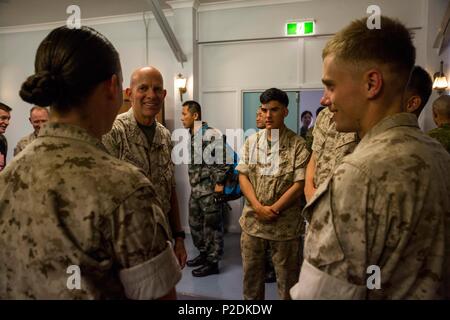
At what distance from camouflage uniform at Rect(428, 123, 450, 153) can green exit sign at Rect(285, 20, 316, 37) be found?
8.20 ft

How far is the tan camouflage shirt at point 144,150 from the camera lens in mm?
1755

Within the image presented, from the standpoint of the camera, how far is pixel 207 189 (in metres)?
3.65

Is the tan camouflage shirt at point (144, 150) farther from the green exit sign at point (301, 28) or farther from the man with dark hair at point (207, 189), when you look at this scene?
the green exit sign at point (301, 28)

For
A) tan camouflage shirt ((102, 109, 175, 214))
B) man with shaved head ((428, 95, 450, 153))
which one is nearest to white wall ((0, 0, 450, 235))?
man with shaved head ((428, 95, 450, 153))

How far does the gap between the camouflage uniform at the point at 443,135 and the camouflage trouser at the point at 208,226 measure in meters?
2.12

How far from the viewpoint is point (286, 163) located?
2.33m

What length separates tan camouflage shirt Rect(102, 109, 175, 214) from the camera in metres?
1.75

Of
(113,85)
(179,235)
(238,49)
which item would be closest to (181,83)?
(238,49)

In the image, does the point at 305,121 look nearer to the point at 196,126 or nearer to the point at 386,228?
the point at 196,126

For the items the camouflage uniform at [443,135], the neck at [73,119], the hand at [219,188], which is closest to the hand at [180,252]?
the neck at [73,119]

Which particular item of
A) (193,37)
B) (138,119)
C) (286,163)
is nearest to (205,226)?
(286,163)

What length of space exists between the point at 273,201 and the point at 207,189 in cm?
145
